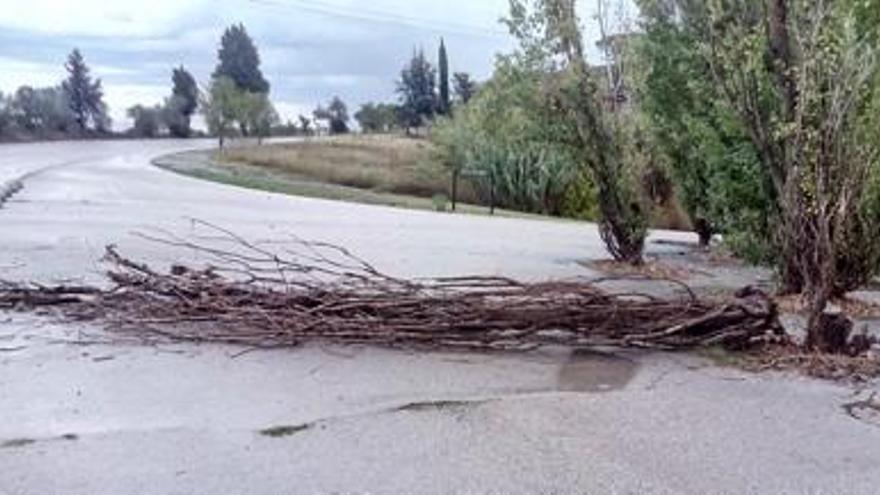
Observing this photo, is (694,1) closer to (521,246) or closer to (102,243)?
(521,246)

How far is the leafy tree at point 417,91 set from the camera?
90.6m

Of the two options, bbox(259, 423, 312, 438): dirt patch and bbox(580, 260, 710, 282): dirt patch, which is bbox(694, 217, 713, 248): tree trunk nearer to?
bbox(580, 260, 710, 282): dirt patch

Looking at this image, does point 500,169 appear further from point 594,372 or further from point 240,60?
point 240,60

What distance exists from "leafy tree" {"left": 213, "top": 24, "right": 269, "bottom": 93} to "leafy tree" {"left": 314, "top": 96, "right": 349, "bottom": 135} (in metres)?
5.70

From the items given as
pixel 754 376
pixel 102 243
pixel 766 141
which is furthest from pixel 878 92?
pixel 102 243

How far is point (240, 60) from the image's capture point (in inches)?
4099

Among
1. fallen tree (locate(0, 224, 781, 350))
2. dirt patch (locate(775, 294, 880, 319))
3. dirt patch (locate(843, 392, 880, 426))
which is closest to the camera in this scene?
dirt patch (locate(843, 392, 880, 426))

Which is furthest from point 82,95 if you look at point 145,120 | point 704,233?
point 704,233

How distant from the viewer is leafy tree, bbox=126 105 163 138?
8875cm

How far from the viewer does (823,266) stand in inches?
316

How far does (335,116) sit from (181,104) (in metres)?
15.8

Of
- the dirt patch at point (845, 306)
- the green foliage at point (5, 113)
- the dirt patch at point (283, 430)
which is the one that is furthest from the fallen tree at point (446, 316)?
the green foliage at point (5, 113)

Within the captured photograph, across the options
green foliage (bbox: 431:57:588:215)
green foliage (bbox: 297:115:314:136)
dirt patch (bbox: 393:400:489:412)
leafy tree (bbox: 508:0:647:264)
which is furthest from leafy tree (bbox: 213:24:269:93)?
dirt patch (bbox: 393:400:489:412)

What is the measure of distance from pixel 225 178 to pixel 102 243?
2634 cm
